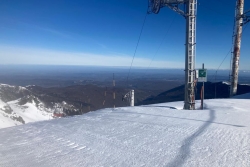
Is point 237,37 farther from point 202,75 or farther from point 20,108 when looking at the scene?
point 20,108

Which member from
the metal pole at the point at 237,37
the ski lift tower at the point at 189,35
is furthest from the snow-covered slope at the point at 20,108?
the metal pole at the point at 237,37

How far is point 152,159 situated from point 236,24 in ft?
48.5

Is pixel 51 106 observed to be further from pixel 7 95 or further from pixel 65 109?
pixel 7 95

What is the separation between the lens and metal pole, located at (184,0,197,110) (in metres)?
9.88

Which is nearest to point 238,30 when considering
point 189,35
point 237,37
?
point 237,37

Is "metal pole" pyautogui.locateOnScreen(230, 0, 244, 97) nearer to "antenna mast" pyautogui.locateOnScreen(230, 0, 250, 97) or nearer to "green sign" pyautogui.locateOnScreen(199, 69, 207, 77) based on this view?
"antenna mast" pyautogui.locateOnScreen(230, 0, 250, 97)

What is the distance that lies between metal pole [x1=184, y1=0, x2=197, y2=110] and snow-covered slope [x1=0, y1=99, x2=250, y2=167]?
4.23 metres

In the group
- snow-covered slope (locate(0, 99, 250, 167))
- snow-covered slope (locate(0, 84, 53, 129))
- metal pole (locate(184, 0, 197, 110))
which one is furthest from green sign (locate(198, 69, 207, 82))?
snow-covered slope (locate(0, 84, 53, 129))

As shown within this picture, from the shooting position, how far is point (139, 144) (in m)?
4.32

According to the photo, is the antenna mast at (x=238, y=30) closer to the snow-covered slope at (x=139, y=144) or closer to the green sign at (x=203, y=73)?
the green sign at (x=203, y=73)

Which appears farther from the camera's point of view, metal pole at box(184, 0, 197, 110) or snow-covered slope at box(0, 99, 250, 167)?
metal pole at box(184, 0, 197, 110)

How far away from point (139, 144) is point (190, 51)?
7.25 meters

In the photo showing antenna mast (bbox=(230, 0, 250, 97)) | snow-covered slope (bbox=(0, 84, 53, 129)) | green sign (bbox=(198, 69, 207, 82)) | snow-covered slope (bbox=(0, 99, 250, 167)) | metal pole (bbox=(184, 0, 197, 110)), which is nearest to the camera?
snow-covered slope (bbox=(0, 99, 250, 167))

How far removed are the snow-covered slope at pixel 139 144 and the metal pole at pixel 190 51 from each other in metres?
4.23
